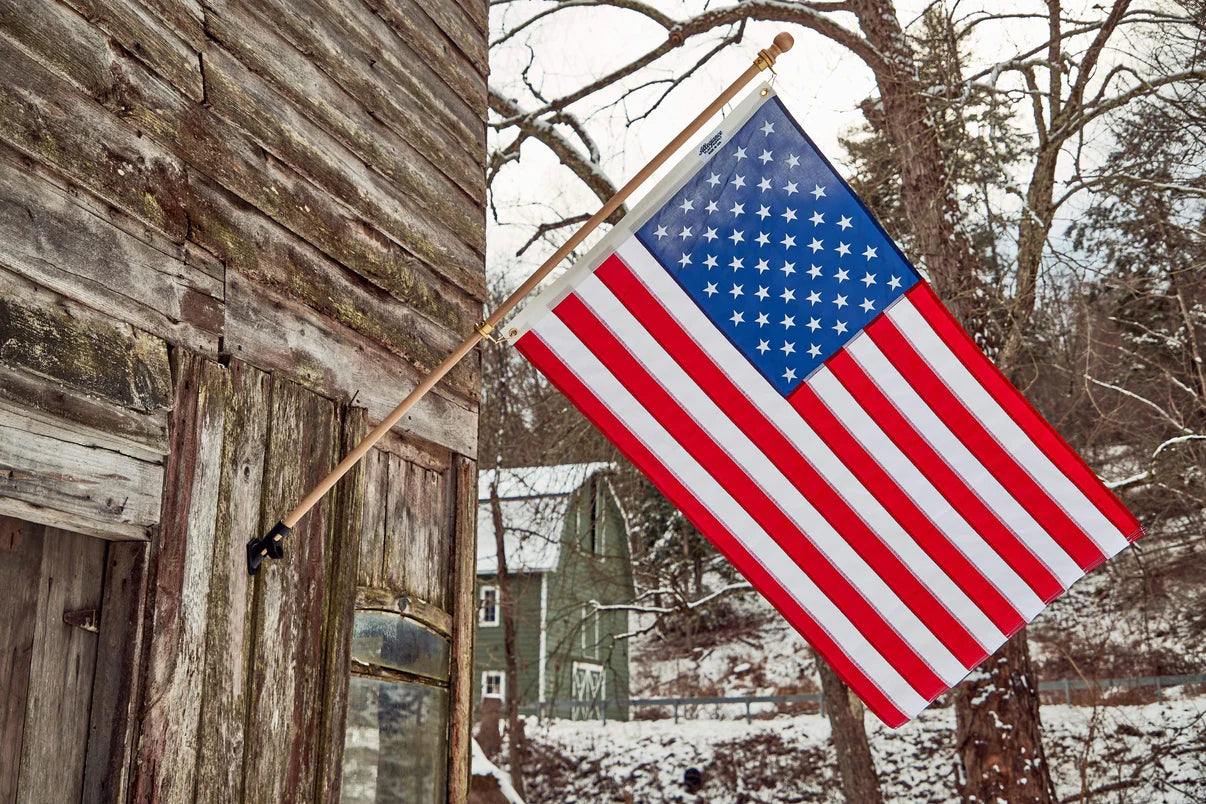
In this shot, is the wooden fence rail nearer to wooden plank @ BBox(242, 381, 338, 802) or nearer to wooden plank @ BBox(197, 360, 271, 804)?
wooden plank @ BBox(242, 381, 338, 802)

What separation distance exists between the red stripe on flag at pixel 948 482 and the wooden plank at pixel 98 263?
1987 millimetres

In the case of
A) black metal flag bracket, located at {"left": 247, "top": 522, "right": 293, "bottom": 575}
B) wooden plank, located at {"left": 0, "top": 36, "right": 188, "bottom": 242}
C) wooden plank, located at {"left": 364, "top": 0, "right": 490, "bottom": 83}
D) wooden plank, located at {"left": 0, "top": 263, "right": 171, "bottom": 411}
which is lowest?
black metal flag bracket, located at {"left": 247, "top": 522, "right": 293, "bottom": 575}

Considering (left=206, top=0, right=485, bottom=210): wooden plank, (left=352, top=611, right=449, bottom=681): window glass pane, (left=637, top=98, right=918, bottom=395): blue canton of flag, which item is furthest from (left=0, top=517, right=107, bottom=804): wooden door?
(left=637, top=98, right=918, bottom=395): blue canton of flag

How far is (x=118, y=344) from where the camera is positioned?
2.35 metres

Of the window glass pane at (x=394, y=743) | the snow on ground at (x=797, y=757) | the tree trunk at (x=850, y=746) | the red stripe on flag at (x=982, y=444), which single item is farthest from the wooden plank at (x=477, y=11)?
the snow on ground at (x=797, y=757)

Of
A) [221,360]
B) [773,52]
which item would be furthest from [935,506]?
[221,360]

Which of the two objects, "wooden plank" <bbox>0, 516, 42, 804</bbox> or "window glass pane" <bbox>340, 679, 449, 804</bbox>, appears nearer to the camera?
"wooden plank" <bbox>0, 516, 42, 804</bbox>

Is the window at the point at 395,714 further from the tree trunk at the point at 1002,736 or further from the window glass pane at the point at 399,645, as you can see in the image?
the tree trunk at the point at 1002,736

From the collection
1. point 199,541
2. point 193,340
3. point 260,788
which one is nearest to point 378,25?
point 193,340

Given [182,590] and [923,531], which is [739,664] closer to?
[923,531]

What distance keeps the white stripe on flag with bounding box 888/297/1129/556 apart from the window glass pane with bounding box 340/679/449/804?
6.48 feet

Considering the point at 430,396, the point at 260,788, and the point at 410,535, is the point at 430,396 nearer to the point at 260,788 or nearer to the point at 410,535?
the point at 410,535

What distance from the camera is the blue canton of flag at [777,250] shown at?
336 cm

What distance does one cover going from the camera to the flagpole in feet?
8.70
